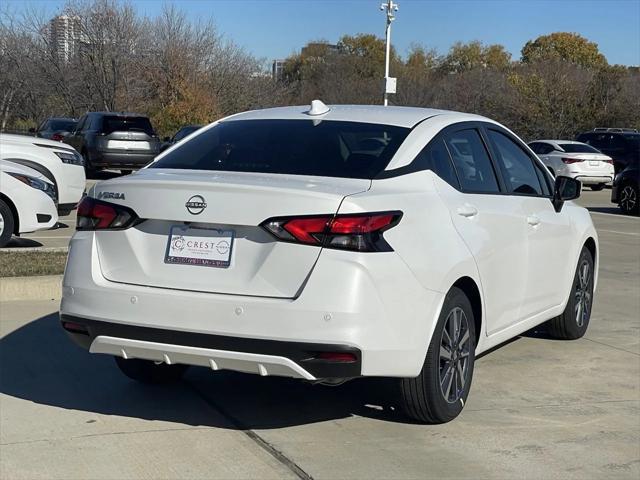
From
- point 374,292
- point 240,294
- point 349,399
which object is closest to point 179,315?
point 240,294

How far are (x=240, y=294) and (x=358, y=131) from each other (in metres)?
1.37

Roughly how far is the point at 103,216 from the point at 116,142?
20.5m

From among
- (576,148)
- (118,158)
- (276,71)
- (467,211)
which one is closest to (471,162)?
(467,211)

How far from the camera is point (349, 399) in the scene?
219 inches

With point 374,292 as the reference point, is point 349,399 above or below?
below

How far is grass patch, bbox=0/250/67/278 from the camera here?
841 centimetres

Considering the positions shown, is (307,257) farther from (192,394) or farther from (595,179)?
(595,179)

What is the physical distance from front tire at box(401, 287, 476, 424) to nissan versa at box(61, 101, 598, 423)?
11mm

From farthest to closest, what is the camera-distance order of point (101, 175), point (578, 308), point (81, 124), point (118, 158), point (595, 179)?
point (595, 179)
point (101, 175)
point (81, 124)
point (118, 158)
point (578, 308)

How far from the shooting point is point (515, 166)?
20.8ft

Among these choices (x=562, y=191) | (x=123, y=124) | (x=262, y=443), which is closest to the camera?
(x=262, y=443)

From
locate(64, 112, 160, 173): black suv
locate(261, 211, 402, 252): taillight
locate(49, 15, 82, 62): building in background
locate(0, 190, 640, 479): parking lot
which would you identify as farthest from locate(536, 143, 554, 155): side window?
locate(261, 211, 402, 252): taillight

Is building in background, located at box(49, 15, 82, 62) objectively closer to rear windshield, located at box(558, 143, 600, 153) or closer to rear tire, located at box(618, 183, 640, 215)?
rear windshield, located at box(558, 143, 600, 153)

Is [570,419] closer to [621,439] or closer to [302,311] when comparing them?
[621,439]
